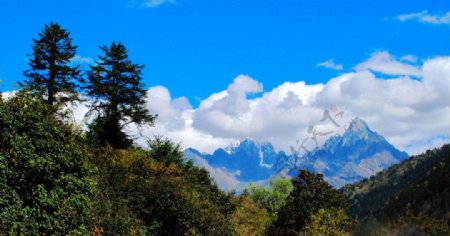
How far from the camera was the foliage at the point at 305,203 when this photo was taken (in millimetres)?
56750

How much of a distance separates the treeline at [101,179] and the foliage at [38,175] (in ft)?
0.14

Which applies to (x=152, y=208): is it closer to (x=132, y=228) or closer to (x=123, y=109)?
(x=132, y=228)


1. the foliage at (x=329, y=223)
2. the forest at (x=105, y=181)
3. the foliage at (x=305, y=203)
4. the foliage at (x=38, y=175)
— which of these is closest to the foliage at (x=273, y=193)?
the forest at (x=105, y=181)

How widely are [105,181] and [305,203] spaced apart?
103ft

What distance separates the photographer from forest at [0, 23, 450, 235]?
21547mm

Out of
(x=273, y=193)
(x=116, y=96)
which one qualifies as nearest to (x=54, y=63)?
(x=116, y=96)

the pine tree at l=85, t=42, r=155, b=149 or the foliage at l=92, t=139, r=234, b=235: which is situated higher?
the pine tree at l=85, t=42, r=155, b=149

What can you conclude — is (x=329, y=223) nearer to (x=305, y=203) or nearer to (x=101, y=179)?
(x=305, y=203)

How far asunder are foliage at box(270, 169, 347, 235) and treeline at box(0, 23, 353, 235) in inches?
4.6

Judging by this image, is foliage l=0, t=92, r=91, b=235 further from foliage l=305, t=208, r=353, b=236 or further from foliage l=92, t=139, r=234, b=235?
foliage l=305, t=208, r=353, b=236

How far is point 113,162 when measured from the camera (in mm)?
35375

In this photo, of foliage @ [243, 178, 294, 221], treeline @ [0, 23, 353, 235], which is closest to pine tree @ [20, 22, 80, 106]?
treeline @ [0, 23, 353, 235]

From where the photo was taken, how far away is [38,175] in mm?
22188

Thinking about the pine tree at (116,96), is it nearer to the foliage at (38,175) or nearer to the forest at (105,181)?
the forest at (105,181)
